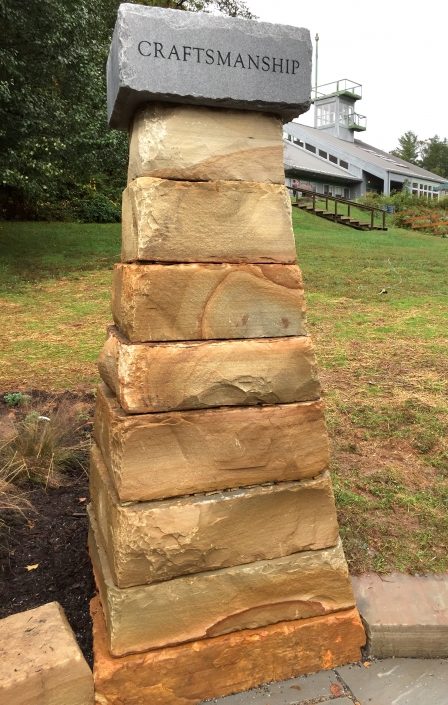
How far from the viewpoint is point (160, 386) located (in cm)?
187

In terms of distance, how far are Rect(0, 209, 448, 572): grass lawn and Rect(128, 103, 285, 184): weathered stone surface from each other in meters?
1.74

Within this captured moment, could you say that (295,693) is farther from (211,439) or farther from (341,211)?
(341,211)

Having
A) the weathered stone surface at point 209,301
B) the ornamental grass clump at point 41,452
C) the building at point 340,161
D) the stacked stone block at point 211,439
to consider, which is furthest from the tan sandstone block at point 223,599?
the building at point 340,161

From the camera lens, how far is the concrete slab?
1.92m

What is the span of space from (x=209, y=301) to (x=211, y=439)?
485 mm

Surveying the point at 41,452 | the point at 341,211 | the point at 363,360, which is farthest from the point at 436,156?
the point at 41,452

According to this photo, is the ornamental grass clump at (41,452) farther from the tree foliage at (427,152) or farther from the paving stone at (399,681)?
the tree foliage at (427,152)

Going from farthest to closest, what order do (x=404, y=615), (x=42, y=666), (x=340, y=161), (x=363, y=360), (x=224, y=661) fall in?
(x=340, y=161)
(x=363, y=360)
(x=404, y=615)
(x=224, y=661)
(x=42, y=666)

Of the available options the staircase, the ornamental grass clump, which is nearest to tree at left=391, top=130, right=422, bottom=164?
the staircase

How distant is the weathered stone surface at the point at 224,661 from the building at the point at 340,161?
30.6m

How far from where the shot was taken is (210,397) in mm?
1940

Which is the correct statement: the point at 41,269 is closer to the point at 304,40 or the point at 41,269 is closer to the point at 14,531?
the point at 14,531

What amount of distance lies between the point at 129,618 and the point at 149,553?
231 mm

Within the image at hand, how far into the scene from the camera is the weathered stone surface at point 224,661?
1.88m
